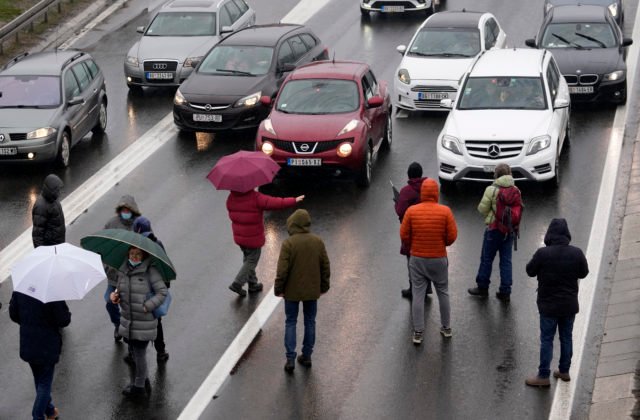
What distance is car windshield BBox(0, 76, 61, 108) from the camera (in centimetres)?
2277

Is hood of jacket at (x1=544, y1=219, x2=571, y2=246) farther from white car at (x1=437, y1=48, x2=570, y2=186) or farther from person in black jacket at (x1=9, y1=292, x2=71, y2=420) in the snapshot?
white car at (x1=437, y1=48, x2=570, y2=186)

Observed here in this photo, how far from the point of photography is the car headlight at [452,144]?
2070 cm

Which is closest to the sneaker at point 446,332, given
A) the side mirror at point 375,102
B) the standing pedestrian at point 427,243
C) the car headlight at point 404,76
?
the standing pedestrian at point 427,243

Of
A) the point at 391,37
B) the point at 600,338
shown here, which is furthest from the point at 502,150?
the point at 391,37

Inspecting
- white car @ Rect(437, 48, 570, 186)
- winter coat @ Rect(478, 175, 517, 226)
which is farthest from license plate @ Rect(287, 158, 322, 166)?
winter coat @ Rect(478, 175, 517, 226)

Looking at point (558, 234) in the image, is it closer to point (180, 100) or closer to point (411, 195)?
point (411, 195)

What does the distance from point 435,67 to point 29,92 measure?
25.4ft

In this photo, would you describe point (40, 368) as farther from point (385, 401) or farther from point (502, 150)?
point (502, 150)

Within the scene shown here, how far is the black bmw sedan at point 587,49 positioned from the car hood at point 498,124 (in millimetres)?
4285

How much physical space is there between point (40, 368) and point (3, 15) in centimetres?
2166

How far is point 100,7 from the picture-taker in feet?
116

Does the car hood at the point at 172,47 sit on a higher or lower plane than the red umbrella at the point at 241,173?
lower

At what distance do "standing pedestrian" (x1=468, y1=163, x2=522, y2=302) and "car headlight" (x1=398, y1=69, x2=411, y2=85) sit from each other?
9.42 metres

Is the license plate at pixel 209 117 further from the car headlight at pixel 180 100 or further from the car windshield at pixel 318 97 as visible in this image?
the car windshield at pixel 318 97
